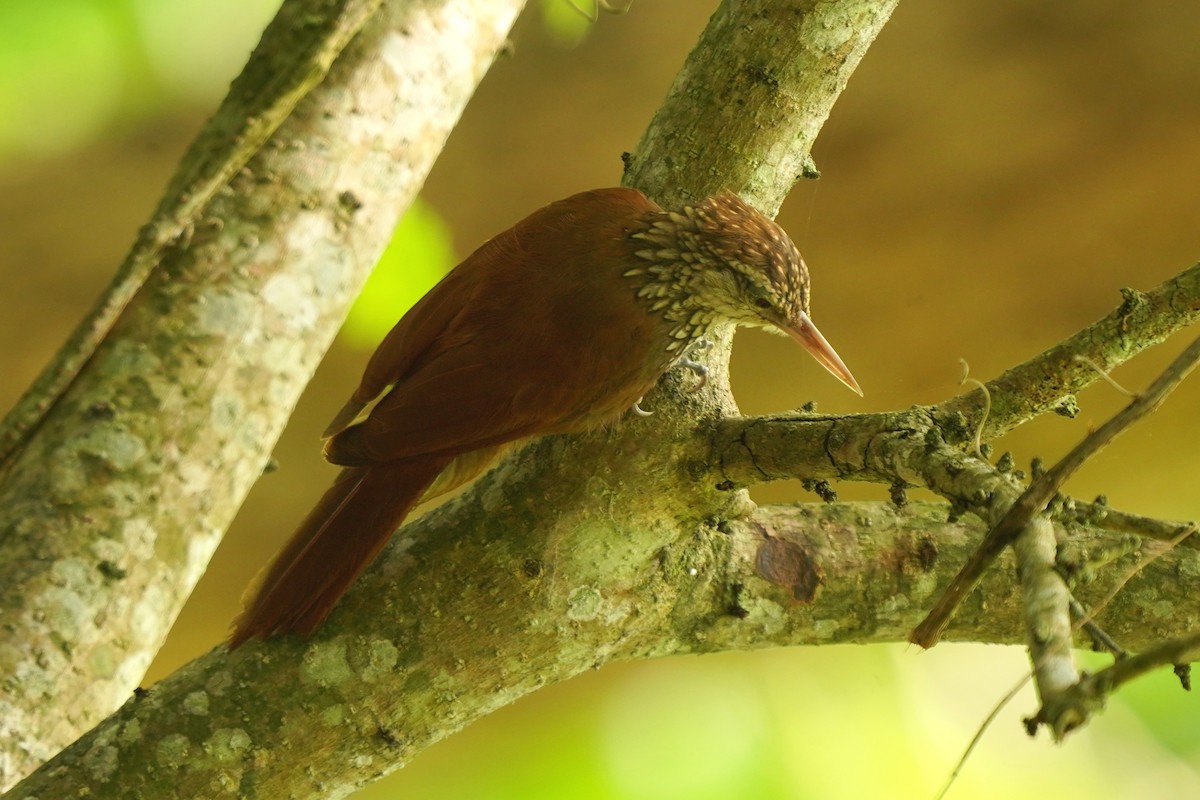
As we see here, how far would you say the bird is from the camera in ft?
4.37

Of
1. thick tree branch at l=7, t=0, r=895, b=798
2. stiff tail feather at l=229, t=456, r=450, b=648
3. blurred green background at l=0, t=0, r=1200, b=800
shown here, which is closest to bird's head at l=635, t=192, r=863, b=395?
thick tree branch at l=7, t=0, r=895, b=798

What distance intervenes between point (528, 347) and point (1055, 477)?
773mm

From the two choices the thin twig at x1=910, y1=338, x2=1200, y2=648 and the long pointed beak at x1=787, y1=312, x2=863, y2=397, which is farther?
the long pointed beak at x1=787, y1=312, x2=863, y2=397

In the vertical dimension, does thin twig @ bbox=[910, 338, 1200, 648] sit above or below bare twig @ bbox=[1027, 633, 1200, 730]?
above

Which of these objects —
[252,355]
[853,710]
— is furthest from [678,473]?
[853,710]

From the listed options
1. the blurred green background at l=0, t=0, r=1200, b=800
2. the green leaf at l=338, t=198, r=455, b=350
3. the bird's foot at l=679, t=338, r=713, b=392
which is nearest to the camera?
the bird's foot at l=679, t=338, r=713, b=392

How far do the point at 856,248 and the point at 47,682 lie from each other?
2.42m

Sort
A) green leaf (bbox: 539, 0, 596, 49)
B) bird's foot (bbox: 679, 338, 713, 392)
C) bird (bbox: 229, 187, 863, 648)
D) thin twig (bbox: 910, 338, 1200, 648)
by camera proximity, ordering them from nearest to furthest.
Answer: thin twig (bbox: 910, 338, 1200, 648) < bird (bbox: 229, 187, 863, 648) < bird's foot (bbox: 679, 338, 713, 392) < green leaf (bbox: 539, 0, 596, 49)

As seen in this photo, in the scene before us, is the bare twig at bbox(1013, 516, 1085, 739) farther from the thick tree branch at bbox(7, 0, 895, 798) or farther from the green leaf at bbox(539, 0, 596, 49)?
the green leaf at bbox(539, 0, 596, 49)

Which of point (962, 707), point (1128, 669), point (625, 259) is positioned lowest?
point (962, 707)

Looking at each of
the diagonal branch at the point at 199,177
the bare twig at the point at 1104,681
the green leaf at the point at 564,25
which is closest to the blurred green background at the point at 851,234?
the green leaf at the point at 564,25

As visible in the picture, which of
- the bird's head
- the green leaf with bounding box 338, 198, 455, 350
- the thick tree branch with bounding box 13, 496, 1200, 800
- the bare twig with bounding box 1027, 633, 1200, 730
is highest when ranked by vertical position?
the green leaf with bounding box 338, 198, 455, 350

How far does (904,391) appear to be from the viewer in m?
3.18

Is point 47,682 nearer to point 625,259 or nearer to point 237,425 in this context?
point 237,425
